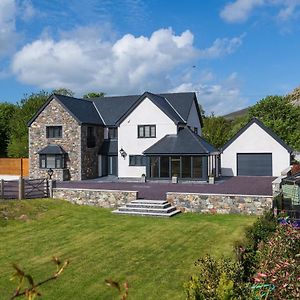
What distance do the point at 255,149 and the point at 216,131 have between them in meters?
17.0

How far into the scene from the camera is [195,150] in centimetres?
3416

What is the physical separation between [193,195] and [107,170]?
19.7 meters

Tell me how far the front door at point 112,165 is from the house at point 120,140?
0.37ft

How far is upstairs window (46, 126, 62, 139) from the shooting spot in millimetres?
38250

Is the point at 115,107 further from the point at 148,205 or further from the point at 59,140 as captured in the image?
the point at 148,205

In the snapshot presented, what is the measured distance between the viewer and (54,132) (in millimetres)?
38562

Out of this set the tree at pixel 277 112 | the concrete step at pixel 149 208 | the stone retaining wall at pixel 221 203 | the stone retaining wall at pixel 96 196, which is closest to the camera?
the stone retaining wall at pixel 221 203

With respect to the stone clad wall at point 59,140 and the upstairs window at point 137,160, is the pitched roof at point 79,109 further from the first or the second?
the upstairs window at point 137,160

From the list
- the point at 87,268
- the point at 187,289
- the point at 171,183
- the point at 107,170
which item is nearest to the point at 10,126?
the point at 107,170

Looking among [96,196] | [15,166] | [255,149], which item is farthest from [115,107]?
[96,196]

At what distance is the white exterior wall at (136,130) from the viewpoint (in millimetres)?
37656

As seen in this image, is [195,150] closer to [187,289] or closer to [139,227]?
[139,227]

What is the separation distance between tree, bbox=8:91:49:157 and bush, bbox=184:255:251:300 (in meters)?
49.4

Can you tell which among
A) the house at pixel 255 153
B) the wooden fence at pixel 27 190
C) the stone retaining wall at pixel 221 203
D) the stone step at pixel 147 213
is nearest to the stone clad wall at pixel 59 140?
the wooden fence at pixel 27 190
